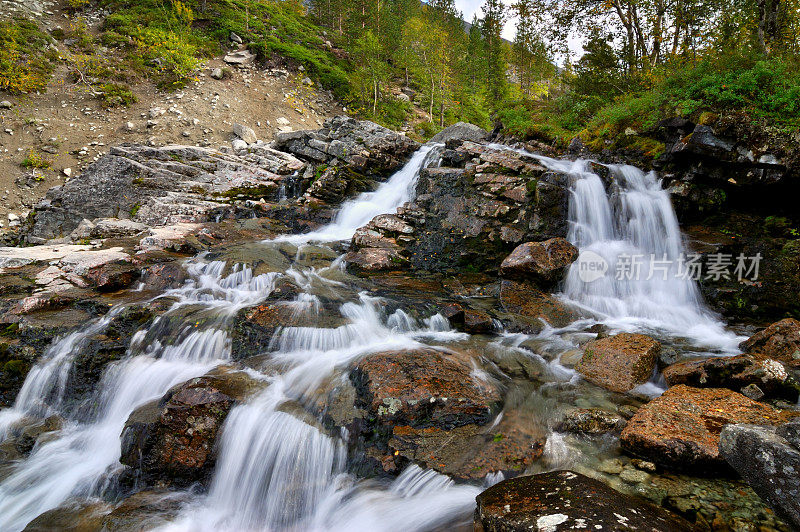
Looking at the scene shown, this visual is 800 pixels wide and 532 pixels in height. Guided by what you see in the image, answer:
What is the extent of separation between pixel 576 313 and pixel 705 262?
3632mm

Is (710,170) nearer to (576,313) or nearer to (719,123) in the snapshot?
(719,123)

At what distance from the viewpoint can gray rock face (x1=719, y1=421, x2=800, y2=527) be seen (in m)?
2.06

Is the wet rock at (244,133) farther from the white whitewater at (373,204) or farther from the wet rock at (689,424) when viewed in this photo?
the wet rock at (689,424)

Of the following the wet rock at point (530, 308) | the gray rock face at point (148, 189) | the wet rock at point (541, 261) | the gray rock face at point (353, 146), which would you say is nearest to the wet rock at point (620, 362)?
the wet rock at point (530, 308)

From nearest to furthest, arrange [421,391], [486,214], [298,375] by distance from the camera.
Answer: [421,391], [298,375], [486,214]

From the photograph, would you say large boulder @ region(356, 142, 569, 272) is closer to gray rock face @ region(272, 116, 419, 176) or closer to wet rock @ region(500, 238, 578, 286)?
wet rock @ region(500, 238, 578, 286)

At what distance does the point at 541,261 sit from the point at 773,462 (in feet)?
20.0

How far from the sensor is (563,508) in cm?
233

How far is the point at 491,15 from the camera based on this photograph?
37844mm

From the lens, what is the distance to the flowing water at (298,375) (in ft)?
11.3

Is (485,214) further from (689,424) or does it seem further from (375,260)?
(689,424)

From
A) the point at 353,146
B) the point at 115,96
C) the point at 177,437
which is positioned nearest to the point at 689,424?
the point at 177,437

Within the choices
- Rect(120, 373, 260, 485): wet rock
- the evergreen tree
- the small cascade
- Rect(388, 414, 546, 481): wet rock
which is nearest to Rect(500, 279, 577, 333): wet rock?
Rect(388, 414, 546, 481): wet rock

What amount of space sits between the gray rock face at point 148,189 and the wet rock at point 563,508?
12358 millimetres
